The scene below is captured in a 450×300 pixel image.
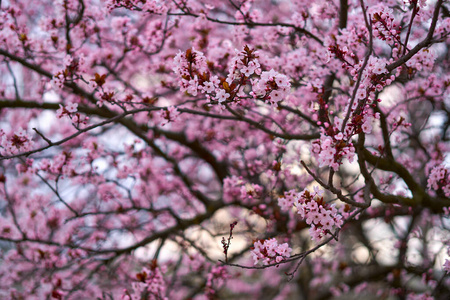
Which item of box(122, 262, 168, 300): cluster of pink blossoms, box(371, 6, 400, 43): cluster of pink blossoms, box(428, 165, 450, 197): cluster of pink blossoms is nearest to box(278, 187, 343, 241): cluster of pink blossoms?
box(371, 6, 400, 43): cluster of pink blossoms

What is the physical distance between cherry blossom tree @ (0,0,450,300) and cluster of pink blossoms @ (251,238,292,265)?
2 cm

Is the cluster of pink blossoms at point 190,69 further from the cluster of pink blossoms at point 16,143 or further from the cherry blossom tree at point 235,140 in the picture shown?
the cluster of pink blossoms at point 16,143

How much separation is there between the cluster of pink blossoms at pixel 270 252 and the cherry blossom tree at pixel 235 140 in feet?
0.05

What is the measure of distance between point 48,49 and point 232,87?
4.26 meters

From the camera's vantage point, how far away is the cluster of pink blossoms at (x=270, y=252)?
2.91 m

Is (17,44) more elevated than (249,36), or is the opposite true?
(249,36)

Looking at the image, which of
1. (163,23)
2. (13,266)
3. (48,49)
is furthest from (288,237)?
(13,266)

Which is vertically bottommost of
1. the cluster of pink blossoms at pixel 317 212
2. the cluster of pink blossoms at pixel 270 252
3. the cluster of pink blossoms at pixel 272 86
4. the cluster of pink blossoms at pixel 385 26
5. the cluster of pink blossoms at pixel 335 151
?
the cluster of pink blossoms at pixel 270 252

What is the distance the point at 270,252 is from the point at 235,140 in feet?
13.6

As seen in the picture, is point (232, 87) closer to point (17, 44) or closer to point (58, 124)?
point (17, 44)

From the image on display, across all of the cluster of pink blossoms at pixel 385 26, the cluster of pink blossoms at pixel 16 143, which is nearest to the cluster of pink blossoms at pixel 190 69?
the cluster of pink blossoms at pixel 385 26

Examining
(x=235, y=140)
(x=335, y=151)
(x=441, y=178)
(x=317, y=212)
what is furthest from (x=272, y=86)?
(x=235, y=140)

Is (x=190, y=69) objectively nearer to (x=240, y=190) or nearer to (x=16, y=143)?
(x=16, y=143)

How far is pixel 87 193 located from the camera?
9.29 m
